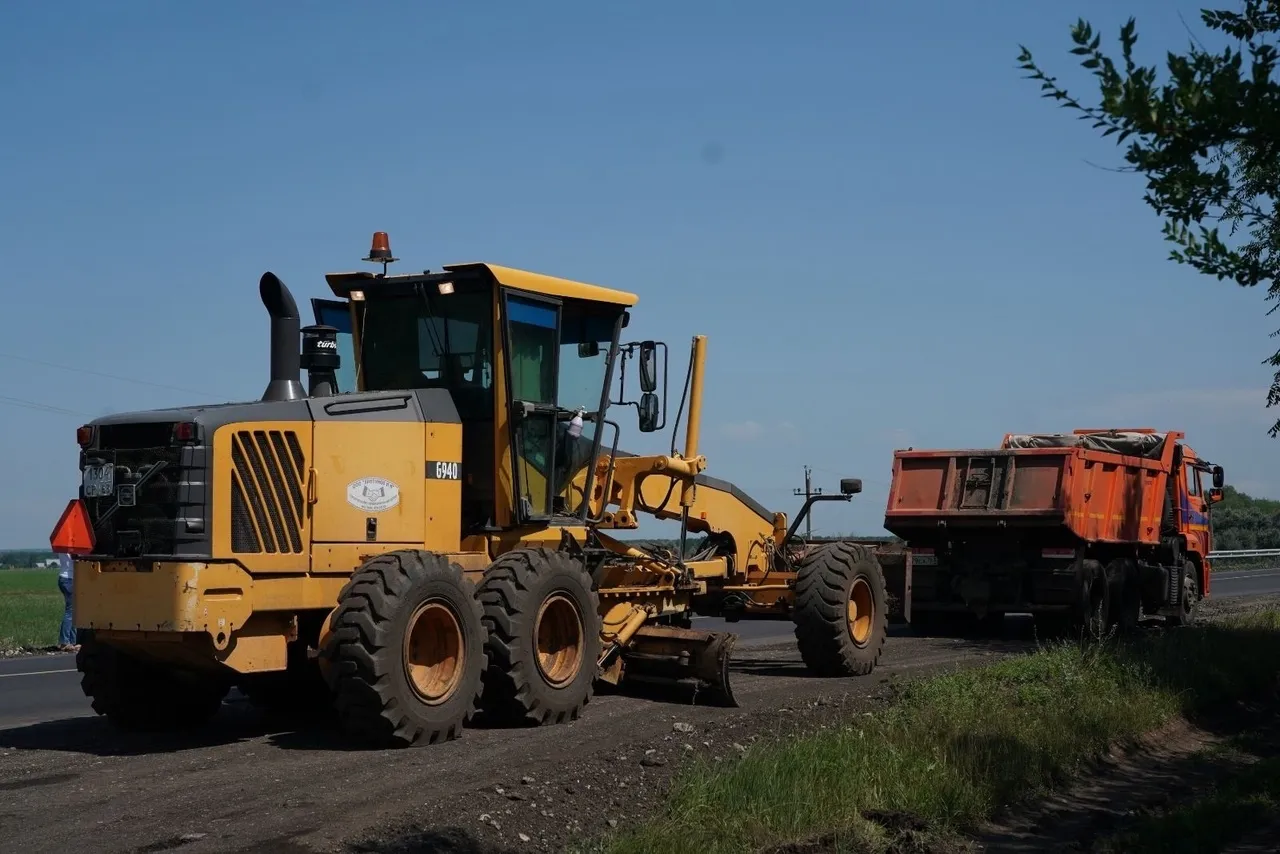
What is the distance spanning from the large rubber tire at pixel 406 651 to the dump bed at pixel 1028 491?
9821mm

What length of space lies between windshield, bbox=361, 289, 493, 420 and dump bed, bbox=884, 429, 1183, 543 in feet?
29.5

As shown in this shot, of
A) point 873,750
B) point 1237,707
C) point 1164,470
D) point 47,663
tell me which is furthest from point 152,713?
point 1164,470

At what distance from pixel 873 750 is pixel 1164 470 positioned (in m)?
12.7

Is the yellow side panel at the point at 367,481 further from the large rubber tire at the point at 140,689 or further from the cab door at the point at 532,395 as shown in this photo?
the large rubber tire at the point at 140,689

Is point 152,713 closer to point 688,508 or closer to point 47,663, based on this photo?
point 688,508

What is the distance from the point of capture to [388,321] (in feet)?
37.0

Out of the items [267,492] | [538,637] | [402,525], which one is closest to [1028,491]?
[538,637]

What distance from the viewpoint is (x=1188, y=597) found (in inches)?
827

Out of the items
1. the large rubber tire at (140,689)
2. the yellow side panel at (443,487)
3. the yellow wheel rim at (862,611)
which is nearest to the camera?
the large rubber tire at (140,689)

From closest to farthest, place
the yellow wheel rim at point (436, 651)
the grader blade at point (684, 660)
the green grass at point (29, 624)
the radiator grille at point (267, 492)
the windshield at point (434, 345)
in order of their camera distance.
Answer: the radiator grille at point (267, 492) → the yellow wheel rim at point (436, 651) → the windshield at point (434, 345) → the grader blade at point (684, 660) → the green grass at point (29, 624)

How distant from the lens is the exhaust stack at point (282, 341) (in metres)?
10.1

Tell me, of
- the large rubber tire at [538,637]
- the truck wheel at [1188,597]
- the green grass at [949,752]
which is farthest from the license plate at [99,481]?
the truck wheel at [1188,597]

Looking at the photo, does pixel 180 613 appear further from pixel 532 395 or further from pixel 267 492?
pixel 532 395

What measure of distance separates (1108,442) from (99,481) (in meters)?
15.4
